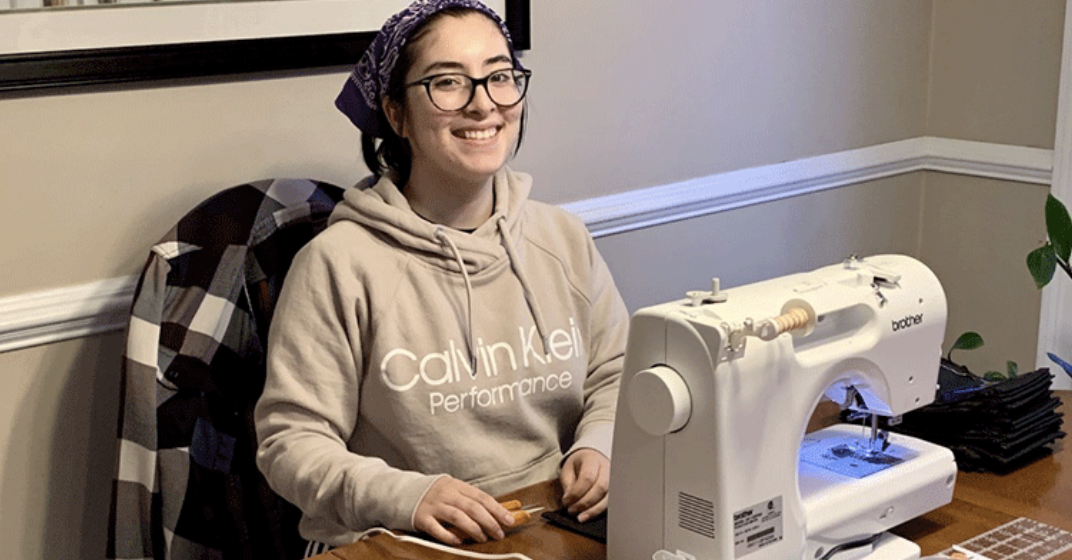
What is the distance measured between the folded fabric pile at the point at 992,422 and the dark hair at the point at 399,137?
0.68 m

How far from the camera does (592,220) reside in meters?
2.50

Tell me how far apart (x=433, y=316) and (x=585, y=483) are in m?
0.31

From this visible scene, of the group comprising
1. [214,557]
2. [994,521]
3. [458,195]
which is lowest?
[214,557]

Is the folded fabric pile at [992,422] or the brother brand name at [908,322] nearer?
the brother brand name at [908,322]

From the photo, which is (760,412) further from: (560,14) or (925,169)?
(925,169)

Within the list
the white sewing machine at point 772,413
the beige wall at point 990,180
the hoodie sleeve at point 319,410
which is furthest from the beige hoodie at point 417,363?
the beige wall at point 990,180

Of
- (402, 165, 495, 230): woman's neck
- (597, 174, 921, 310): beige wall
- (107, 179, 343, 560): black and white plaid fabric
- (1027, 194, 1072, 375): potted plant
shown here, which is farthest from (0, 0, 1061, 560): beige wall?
(1027, 194, 1072, 375): potted plant

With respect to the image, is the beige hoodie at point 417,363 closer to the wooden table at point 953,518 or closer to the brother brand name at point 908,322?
the wooden table at point 953,518

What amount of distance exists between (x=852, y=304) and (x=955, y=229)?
76.3 inches

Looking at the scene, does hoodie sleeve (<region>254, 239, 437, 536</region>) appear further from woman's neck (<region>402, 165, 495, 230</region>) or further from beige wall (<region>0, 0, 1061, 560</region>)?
beige wall (<region>0, 0, 1061, 560</region>)

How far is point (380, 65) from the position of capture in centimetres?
175

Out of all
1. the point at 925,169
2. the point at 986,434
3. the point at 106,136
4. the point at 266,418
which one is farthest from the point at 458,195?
the point at 925,169

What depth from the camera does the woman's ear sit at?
1767 millimetres

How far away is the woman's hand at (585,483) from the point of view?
1.49 m
